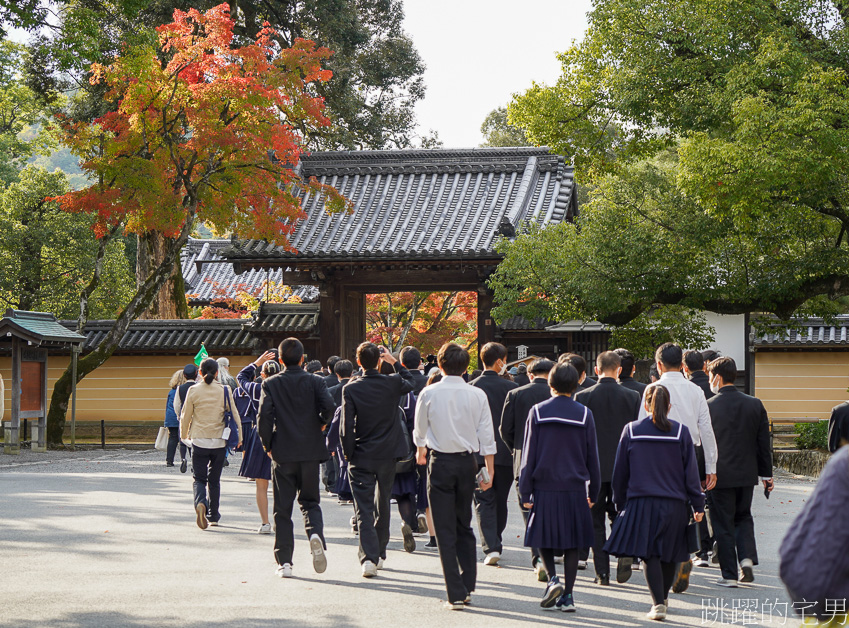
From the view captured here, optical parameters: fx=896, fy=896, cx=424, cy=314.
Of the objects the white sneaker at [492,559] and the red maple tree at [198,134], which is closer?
the white sneaker at [492,559]

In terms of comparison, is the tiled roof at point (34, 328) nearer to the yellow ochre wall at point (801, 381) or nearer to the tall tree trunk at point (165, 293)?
the tall tree trunk at point (165, 293)

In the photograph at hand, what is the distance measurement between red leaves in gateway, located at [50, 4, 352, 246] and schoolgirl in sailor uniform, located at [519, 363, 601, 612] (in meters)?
12.6

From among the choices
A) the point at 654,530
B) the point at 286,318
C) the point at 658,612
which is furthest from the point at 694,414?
the point at 286,318

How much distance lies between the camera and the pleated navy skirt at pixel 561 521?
6.18 metres

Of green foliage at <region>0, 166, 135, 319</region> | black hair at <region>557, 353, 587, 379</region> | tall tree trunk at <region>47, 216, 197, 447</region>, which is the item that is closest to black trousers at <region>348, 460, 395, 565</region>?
black hair at <region>557, 353, 587, 379</region>

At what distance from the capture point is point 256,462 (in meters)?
9.23

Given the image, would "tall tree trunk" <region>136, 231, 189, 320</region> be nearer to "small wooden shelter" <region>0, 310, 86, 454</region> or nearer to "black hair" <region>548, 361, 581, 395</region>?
"small wooden shelter" <region>0, 310, 86, 454</region>

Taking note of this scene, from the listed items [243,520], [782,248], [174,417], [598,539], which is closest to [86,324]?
[174,417]

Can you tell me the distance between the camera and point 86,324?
72.9ft

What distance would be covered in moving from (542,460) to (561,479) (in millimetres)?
184

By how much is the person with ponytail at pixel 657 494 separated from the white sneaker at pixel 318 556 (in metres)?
2.28

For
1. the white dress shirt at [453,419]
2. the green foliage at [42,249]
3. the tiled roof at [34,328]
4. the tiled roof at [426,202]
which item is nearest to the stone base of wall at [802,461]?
the tiled roof at [426,202]

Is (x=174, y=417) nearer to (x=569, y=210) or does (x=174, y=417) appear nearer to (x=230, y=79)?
(x=230, y=79)

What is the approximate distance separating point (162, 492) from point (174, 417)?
137 inches
